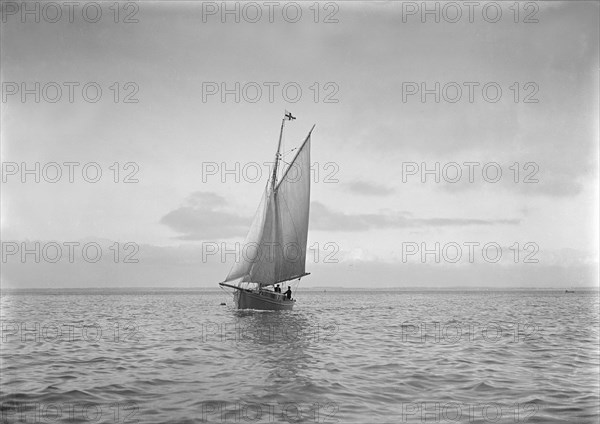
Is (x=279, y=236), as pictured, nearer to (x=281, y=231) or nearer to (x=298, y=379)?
(x=281, y=231)

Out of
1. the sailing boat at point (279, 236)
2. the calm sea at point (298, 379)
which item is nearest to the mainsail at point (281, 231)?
the sailing boat at point (279, 236)

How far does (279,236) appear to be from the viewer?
47031 mm

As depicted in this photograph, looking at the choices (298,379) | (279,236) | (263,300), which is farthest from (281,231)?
(298,379)

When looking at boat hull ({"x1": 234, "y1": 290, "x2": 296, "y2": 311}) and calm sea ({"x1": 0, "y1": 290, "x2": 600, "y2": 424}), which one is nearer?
calm sea ({"x1": 0, "y1": 290, "x2": 600, "y2": 424})

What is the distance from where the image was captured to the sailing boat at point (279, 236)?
4588 cm

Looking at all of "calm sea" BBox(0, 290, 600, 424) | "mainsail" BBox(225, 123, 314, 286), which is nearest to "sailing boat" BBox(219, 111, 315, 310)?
"mainsail" BBox(225, 123, 314, 286)

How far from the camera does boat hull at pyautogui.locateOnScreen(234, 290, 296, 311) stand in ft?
157

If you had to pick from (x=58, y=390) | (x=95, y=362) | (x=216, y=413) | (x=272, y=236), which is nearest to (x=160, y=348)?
(x=95, y=362)

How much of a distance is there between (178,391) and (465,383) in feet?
26.6

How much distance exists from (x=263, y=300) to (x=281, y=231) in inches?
260

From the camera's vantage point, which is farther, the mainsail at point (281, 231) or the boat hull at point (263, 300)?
the boat hull at point (263, 300)

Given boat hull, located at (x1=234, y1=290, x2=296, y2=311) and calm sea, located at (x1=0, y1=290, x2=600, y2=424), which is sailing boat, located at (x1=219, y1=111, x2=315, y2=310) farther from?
calm sea, located at (x1=0, y1=290, x2=600, y2=424)

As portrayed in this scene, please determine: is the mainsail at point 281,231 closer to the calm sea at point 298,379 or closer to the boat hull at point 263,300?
the boat hull at point 263,300

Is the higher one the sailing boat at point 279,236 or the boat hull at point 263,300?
the sailing boat at point 279,236
